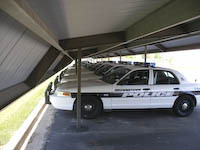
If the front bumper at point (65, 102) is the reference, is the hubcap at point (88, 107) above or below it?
below

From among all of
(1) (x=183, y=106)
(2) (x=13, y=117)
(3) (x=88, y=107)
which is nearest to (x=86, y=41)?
(3) (x=88, y=107)

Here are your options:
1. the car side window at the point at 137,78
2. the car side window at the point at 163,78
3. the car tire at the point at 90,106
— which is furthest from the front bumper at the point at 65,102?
the car side window at the point at 163,78

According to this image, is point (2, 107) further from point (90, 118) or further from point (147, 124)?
point (147, 124)

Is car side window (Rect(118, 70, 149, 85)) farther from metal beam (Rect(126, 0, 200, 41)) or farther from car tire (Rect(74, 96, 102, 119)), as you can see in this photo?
metal beam (Rect(126, 0, 200, 41))

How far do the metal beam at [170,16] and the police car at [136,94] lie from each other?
2148mm

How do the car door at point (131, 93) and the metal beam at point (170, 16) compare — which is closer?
the metal beam at point (170, 16)

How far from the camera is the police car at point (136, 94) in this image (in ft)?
19.8

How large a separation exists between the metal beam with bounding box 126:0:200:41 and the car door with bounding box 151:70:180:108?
7.85 feet

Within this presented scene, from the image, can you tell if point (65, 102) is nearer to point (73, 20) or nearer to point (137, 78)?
point (137, 78)

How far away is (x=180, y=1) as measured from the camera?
274cm

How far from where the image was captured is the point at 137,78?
6.39 metres

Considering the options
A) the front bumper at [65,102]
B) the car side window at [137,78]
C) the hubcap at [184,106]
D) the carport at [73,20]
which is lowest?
the hubcap at [184,106]

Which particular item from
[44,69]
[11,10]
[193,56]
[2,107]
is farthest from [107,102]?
[193,56]

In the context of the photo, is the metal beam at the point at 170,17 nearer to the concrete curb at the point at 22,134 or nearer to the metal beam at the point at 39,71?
the metal beam at the point at 39,71
